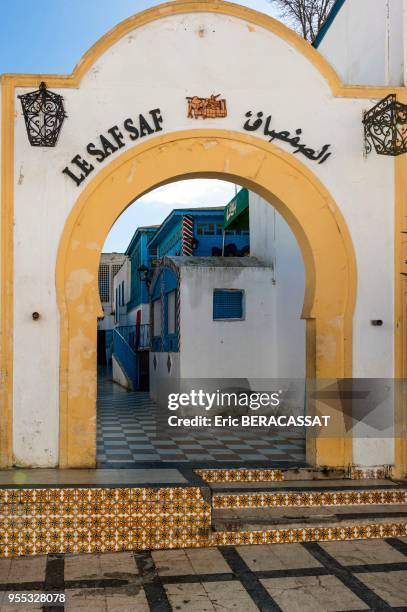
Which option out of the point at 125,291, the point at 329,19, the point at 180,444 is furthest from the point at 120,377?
the point at 329,19

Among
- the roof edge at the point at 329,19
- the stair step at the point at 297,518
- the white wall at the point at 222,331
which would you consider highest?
the roof edge at the point at 329,19

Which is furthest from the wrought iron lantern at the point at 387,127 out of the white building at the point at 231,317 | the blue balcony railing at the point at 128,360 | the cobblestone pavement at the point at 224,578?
the blue balcony railing at the point at 128,360

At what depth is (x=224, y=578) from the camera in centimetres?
574

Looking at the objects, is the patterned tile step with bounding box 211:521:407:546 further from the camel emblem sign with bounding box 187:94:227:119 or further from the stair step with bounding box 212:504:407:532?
the camel emblem sign with bounding box 187:94:227:119

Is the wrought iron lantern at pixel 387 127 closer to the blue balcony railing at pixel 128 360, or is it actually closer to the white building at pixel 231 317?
the white building at pixel 231 317

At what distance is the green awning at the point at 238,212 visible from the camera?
16297 mm

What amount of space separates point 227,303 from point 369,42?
5.96 meters

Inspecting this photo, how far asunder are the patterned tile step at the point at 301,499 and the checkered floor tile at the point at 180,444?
1307mm

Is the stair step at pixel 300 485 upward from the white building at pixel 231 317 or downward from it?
downward

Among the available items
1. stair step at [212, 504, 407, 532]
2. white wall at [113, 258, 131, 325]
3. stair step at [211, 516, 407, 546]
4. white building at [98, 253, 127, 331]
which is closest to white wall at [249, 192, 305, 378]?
stair step at [212, 504, 407, 532]

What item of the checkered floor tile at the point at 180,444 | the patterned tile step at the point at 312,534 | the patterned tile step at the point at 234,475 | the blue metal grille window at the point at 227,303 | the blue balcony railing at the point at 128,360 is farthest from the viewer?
the blue balcony railing at the point at 128,360

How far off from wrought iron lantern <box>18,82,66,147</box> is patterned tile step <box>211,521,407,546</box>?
15.0ft

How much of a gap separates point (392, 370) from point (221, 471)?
2386 millimetres

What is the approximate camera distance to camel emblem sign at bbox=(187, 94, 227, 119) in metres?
8.16
